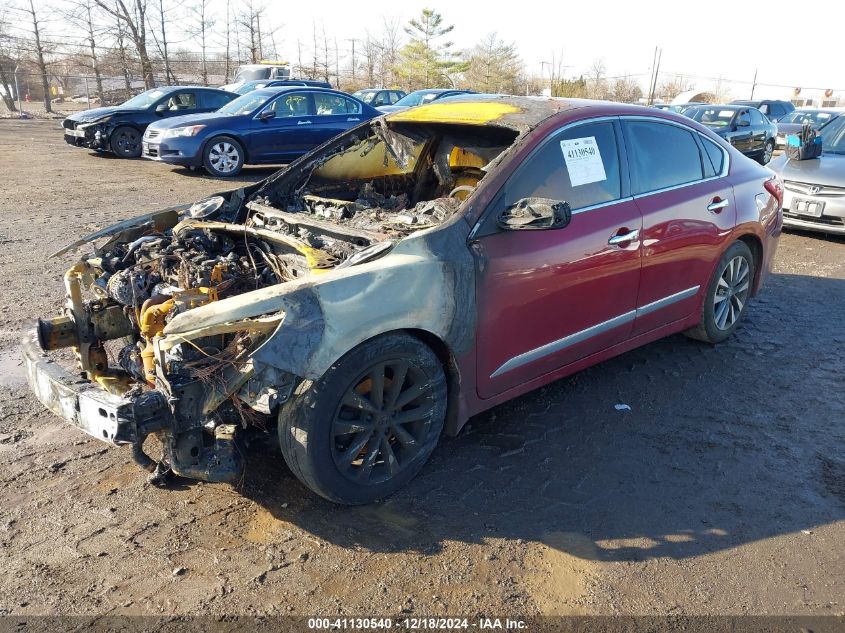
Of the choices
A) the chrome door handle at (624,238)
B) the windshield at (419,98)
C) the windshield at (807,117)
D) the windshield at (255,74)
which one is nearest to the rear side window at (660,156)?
the chrome door handle at (624,238)

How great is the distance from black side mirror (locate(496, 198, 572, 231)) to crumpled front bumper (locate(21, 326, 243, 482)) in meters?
1.63

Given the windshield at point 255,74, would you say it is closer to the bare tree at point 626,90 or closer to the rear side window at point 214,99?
the rear side window at point 214,99

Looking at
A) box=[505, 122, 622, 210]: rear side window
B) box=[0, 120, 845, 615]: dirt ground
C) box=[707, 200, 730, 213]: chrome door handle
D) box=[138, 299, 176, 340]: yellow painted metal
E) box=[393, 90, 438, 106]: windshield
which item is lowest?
box=[0, 120, 845, 615]: dirt ground

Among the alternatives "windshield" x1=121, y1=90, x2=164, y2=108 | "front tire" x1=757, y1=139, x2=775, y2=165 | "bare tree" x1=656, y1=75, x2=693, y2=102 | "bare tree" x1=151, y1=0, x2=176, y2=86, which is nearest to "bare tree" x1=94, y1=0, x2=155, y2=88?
"bare tree" x1=151, y1=0, x2=176, y2=86

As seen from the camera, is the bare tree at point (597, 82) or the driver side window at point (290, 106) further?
the bare tree at point (597, 82)

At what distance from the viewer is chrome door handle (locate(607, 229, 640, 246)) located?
3787 mm

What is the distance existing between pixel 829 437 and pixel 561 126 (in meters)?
2.38

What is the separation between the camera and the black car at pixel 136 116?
15.2 metres

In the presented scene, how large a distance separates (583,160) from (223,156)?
10.6 meters

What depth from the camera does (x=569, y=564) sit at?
278 centimetres

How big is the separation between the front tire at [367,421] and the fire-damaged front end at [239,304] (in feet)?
0.30

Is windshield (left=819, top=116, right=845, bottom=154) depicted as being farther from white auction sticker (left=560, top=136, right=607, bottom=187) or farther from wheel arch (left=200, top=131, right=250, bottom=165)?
wheel arch (left=200, top=131, right=250, bottom=165)

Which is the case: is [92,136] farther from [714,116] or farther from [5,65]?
[5,65]

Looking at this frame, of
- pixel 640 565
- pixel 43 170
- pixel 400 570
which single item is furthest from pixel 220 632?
pixel 43 170
